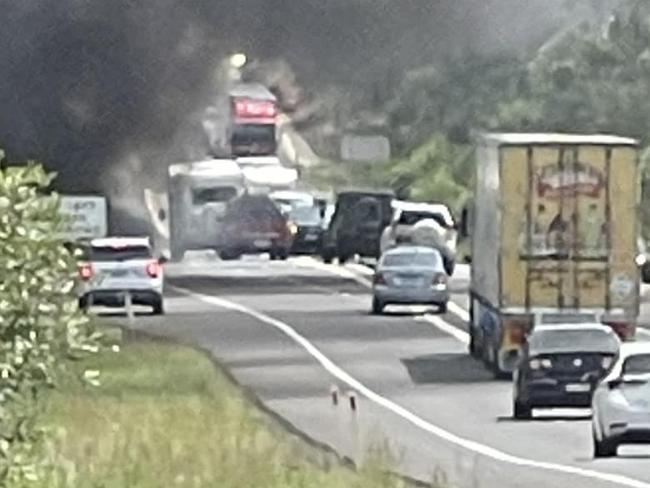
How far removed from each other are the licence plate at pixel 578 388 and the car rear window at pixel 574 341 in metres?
0.40

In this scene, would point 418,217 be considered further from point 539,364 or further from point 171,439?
point 171,439

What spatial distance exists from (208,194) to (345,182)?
1891 cm

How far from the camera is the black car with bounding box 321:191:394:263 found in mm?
68875

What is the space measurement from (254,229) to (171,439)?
154ft

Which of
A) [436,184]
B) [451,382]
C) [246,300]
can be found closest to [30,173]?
[451,382]

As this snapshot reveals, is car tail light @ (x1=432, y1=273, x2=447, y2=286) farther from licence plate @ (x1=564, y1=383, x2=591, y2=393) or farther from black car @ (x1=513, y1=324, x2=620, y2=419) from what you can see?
licence plate @ (x1=564, y1=383, x2=591, y2=393)

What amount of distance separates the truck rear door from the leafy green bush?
21541 mm

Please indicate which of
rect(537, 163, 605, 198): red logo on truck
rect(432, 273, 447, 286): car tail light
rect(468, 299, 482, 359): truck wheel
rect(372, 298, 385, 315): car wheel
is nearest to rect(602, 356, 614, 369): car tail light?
rect(537, 163, 605, 198): red logo on truck

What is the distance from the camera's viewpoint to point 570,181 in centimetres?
3884

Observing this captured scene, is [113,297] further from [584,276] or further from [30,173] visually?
[30,173]

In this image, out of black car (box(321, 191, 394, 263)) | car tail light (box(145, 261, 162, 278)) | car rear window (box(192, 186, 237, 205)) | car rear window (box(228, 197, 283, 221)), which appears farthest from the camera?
car rear window (box(192, 186, 237, 205))

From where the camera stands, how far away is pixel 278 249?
7431 cm

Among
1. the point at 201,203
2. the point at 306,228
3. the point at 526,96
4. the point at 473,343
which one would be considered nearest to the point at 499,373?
the point at 473,343

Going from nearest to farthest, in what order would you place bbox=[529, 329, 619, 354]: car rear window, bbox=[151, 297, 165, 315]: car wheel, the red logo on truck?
bbox=[529, 329, 619, 354]: car rear window < the red logo on truck < bbox=[151, 297, 165, 315]: car wheel
